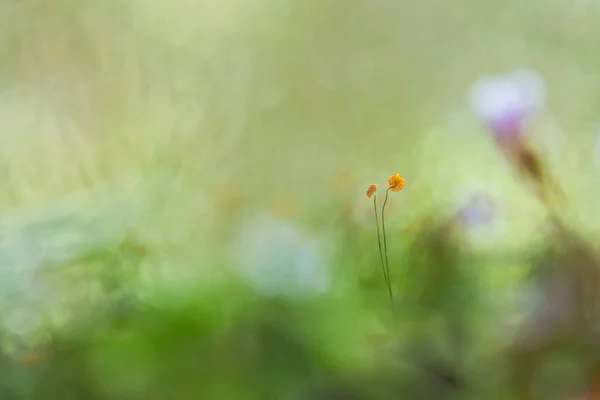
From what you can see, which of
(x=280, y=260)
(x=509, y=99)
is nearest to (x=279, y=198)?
(x=280, y=260)

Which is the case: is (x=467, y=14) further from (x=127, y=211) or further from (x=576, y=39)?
(x=127, y=211)

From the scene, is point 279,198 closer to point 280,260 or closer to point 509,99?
point 280,260

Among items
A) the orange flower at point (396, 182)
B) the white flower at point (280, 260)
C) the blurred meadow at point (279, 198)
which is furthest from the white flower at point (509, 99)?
the white flower at point (280, 260)

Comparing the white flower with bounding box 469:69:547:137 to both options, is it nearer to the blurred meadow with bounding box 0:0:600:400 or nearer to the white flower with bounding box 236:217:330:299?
the blurred meadow with bounding box 0:0:600:400

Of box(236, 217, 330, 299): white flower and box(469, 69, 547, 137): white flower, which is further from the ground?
box(469, 69, 547, 137): white flower

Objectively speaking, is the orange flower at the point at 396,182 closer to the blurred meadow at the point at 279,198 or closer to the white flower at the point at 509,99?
the blurred meadow at the point at 279,198

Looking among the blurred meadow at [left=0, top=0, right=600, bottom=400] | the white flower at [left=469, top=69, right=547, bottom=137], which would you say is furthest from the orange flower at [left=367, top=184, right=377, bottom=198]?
the white flower at [left=469, top=69, right=547, bottom=137]
